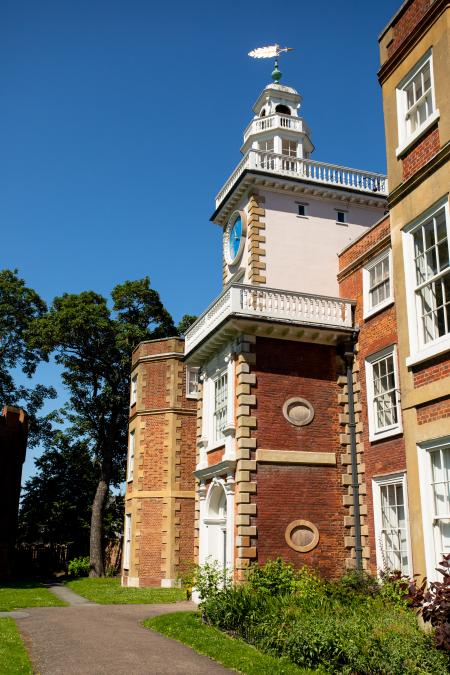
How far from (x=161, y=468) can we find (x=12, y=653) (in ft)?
53.4

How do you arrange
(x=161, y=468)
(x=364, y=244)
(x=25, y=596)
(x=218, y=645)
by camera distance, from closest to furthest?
(x=218, y=645) → (x=364, y=244) → (x=25, y=596) → (x=161, y=468)

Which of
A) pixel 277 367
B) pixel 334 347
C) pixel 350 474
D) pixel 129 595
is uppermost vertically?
pixel 334 347

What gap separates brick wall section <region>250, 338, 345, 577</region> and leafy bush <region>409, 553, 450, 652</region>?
306 inches

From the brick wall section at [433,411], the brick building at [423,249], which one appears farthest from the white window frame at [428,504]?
the brick wall section at [433,411]

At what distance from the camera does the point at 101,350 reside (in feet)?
122

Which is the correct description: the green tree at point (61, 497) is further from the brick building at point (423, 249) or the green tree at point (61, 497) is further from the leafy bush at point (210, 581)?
the brick building at point (423, 249)

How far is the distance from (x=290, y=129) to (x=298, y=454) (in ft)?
43.6

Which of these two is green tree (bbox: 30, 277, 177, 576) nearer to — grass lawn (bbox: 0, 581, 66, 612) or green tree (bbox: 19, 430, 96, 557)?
green tree (bbox: 19, 430, 96, 557)

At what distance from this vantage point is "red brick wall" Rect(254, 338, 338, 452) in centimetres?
1752

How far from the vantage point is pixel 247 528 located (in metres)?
16.2

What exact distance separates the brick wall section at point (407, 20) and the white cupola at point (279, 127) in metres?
12.1

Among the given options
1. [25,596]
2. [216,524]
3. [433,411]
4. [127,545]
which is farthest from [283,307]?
[127,545]

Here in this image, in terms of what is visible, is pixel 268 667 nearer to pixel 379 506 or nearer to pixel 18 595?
pixel 379 506

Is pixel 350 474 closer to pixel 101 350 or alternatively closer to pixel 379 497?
pixel 379 497
